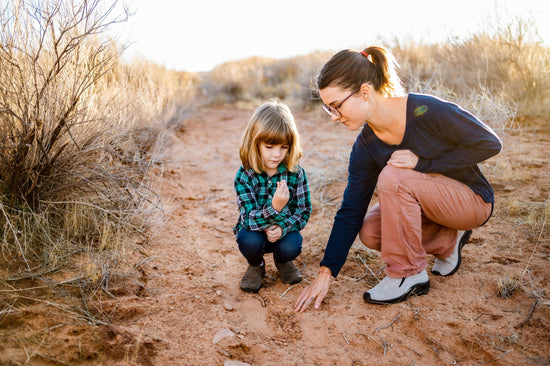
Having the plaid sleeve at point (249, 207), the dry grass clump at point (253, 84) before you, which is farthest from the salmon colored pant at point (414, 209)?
the dry grass clump at point (253, 84)

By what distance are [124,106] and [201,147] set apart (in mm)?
3124

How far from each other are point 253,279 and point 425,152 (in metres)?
1.22

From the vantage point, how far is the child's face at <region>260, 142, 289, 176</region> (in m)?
2.24

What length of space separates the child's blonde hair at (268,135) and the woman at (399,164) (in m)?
0.31

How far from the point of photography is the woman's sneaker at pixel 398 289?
82.3 inches

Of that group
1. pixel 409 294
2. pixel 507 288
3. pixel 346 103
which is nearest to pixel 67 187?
pixel 346 103

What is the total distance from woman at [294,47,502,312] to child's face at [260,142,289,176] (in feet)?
1.23

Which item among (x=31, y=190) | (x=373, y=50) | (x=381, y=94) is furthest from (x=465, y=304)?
(x=31, y=190)

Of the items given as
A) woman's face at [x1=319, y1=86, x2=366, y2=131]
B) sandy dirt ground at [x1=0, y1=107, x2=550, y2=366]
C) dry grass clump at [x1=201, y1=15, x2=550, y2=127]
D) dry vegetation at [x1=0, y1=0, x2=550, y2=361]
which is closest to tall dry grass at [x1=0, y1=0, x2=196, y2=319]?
dry vegetation at [x1=0, y1=0, x2=550, y2=361]

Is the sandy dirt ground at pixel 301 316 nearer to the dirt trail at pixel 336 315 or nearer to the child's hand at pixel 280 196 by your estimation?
the dirt trail at pixel 336 315

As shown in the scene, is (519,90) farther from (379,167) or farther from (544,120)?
(379,167)

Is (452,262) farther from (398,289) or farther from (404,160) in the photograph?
(404,160)

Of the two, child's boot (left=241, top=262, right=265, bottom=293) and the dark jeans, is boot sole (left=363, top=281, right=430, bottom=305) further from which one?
child's boot (left=241, top=262, right=265, bottom=293)

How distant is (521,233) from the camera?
2.73 metres
